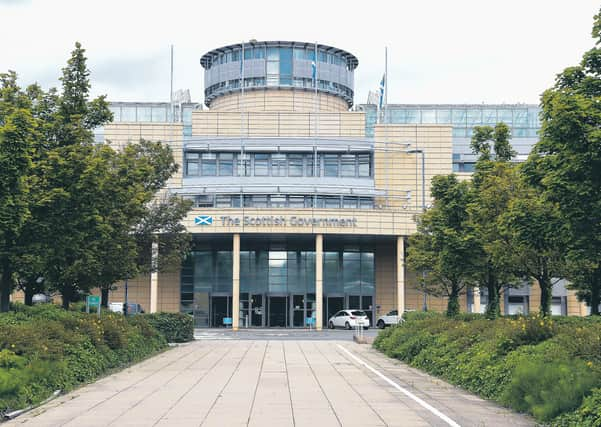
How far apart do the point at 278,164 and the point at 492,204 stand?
34.1m

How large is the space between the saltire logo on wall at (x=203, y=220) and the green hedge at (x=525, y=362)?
3166 cm

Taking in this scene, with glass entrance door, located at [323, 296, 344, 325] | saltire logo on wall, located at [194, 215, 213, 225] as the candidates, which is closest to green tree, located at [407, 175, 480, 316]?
saltire logo on wall, located at [194, 215, 213, 225]

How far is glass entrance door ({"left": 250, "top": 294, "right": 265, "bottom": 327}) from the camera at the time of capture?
57344 mm

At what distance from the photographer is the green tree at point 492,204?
25281 millimetres

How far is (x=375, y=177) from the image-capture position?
59.3 m

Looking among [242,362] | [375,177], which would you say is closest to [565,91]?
[242,362]

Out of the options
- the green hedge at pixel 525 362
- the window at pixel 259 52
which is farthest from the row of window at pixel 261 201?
the green hedge at pixel 525 362

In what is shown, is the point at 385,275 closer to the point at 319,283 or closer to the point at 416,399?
the point at 319,283

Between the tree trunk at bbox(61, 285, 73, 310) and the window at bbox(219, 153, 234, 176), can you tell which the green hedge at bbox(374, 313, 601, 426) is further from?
the window at bbox(219, 153, 234, 176)

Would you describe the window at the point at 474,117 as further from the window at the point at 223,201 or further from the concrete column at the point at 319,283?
the window at the point at 223,201

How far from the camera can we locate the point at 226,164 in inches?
2322

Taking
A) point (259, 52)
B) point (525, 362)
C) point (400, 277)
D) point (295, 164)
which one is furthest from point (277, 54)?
point (525, 362)

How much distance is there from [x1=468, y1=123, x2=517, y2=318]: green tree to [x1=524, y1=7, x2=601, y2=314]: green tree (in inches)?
342

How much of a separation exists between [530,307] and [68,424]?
182ft
